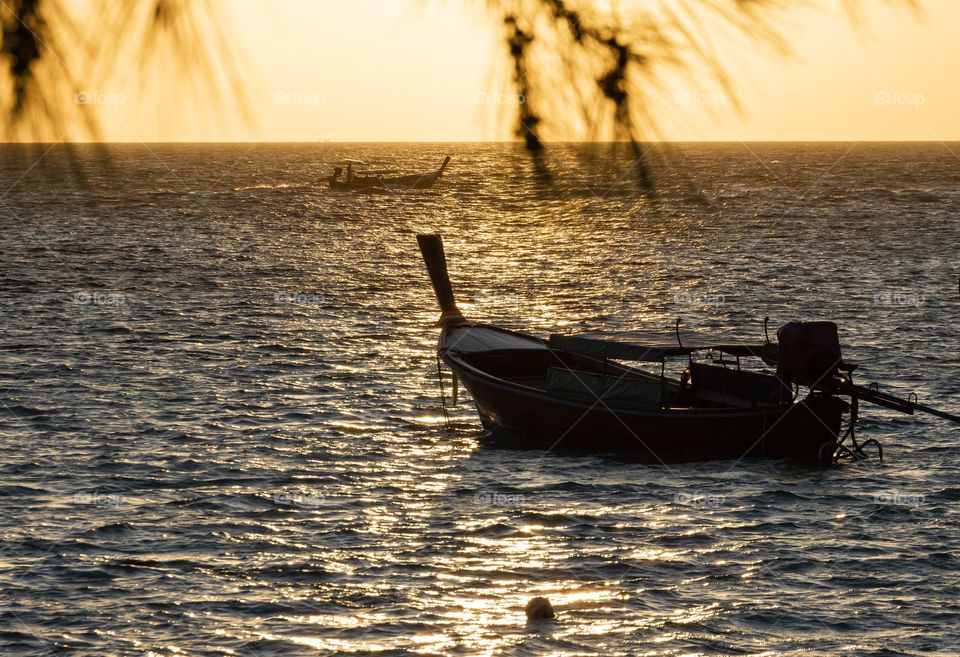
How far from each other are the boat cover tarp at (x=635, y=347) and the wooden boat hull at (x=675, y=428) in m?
1.51

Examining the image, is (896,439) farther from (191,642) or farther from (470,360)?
(191,642)

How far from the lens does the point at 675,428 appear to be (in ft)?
103

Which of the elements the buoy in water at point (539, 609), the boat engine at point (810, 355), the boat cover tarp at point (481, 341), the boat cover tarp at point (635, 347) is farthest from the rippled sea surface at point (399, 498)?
the boat cover tarp at point (635, 347)

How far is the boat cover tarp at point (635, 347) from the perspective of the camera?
31984 mm

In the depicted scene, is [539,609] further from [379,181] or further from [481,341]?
[379,181]

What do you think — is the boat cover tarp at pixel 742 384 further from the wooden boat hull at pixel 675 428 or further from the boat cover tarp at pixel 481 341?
the boat cover tarp at pixel 481 341

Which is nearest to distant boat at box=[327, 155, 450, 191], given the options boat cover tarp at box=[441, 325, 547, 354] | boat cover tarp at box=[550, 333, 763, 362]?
boat cover tarp at box=[441, 325, 547, 354]

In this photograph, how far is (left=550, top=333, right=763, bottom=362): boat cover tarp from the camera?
3198cm

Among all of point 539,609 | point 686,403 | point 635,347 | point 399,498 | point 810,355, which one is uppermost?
point 635,347

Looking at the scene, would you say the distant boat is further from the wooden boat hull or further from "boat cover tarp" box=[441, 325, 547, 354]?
the wooden boat hull

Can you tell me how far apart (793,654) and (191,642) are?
379 inches

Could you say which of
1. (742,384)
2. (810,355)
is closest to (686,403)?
(742,384)

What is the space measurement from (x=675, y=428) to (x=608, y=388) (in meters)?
2.36

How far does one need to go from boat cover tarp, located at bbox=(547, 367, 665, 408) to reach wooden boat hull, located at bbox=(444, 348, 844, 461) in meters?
0.39
